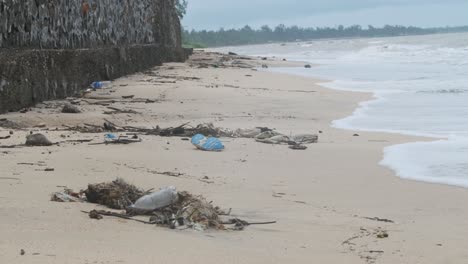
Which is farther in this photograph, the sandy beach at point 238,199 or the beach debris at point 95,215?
the beach debris at point 95,215

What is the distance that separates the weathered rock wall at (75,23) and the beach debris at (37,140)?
2037mm

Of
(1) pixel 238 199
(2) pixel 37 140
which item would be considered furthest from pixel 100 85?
(1) pixel 238 199

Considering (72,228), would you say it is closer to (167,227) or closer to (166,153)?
(167,227)

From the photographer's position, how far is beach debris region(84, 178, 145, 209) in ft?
10.9

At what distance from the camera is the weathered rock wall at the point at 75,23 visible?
7148 millimetres

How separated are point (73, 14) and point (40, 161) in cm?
619

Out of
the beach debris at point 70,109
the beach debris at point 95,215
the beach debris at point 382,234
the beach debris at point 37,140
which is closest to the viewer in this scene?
the beach debris at point 95,215

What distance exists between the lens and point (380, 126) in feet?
26.7

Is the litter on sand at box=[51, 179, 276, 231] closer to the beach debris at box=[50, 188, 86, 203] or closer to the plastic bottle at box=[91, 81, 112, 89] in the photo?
the beach debris at box=[50, 188, 86, 203]

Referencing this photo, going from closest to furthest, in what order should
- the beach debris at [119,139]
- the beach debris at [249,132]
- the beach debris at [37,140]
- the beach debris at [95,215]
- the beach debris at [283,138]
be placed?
1. the beach debris at [95,215]
2. the beach debris at [37,140]
3. the beach debris at [119,139]
4. the beach debris at [283,138]
5. the beach debris at [249,132]

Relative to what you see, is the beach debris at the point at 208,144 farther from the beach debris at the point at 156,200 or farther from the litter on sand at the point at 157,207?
the beach debris at the point at 156,200

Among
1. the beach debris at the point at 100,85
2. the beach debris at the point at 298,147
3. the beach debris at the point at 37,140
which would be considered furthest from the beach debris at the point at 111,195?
Answer: the beach debris at the point at 100,85

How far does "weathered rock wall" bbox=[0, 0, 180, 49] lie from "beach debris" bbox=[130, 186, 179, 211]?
4.08 m

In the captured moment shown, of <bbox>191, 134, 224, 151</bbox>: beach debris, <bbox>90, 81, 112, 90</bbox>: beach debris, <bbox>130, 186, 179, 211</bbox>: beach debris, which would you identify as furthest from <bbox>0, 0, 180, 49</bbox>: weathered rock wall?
<bbox>130, 186, 179, 211</bbox>: beach debris
